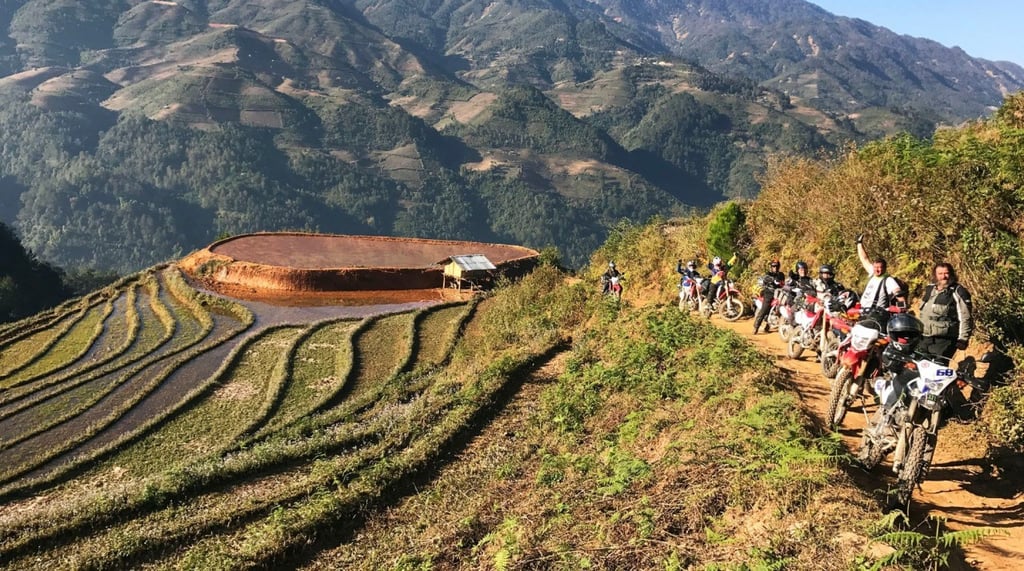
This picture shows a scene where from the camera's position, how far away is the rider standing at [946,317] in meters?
6.43

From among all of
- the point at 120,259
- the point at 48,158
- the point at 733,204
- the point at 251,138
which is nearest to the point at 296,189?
the point at 251,138

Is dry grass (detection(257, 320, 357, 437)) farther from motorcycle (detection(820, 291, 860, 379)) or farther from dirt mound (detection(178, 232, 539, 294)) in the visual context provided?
motorcycle (detection(820, 291, 860, 379))

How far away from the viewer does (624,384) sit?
9.34 meters

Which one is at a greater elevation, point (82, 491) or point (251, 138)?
point (251, 138)

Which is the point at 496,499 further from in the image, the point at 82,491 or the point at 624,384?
the point at 82,491

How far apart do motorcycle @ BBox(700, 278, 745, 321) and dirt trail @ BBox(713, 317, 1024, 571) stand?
19.6 feet

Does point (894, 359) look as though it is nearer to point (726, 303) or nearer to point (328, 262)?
point (726, 303)

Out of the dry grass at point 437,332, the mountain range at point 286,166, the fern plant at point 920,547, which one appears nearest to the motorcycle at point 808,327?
the fern plant at point 920,547

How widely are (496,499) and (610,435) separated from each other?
196 centimetres

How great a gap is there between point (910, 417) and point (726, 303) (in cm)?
833

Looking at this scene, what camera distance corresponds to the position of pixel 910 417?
5.41 meters

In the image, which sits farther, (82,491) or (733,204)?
(733,204)

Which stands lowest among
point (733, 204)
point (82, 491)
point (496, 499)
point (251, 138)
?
point (82, 491)

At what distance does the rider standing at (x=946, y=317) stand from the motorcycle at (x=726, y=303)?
6.82 m
